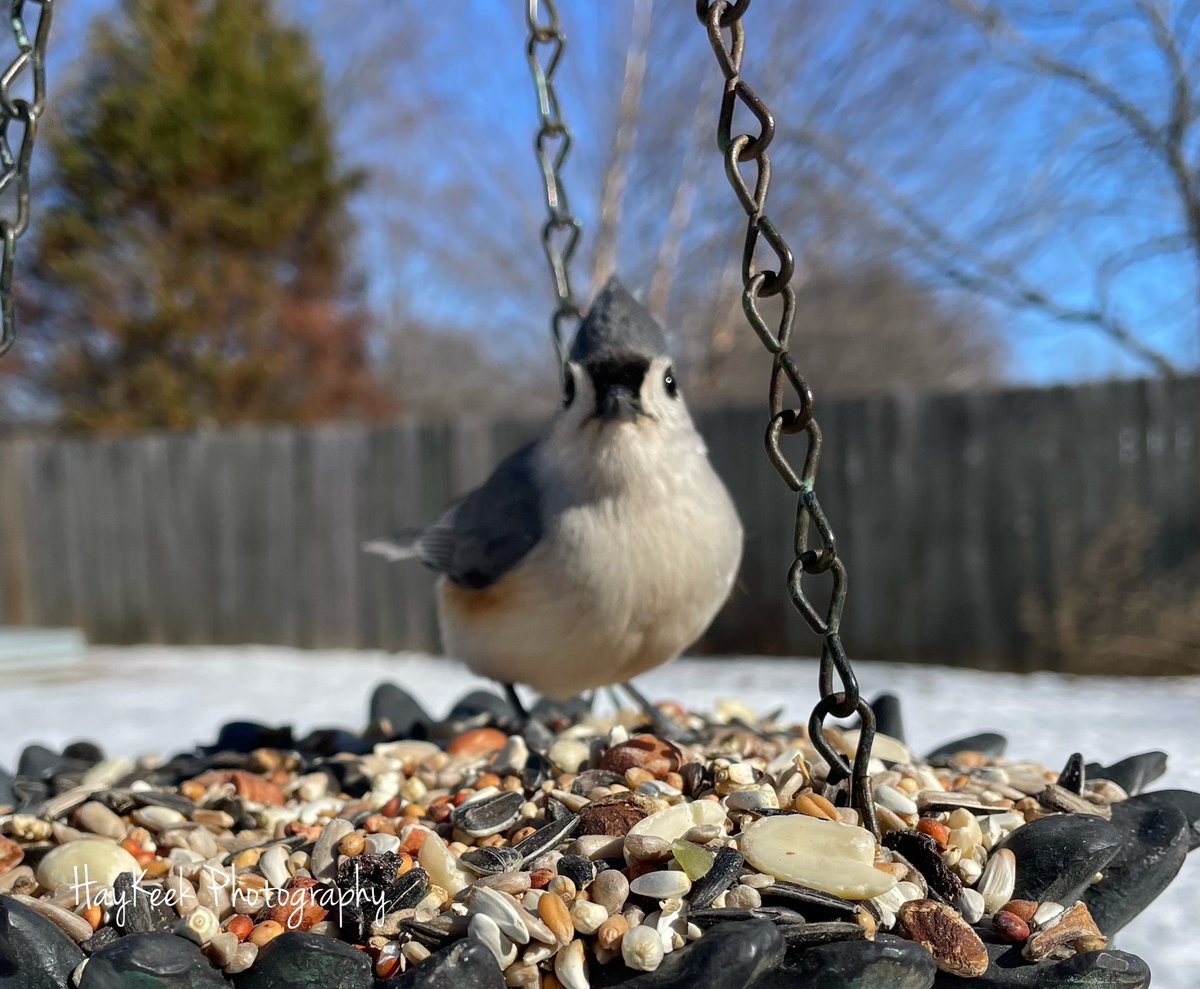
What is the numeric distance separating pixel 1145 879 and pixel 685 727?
1.03 metres

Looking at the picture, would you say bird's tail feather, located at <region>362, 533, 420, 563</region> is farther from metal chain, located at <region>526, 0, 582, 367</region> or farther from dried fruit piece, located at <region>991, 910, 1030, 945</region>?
dried fruit piece, located at <region>991, 910, 1030, 945</region>

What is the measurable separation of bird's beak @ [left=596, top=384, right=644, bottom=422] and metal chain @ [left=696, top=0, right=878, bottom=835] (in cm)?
47

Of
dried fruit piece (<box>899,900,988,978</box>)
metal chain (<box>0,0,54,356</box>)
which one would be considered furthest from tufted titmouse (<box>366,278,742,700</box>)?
metal chain (<box>0,0,54,356</box>)

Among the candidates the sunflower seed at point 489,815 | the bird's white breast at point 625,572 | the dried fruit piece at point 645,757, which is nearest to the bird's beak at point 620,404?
the bird's white breast at point 625,572

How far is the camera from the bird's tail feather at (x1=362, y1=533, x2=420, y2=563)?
280cm

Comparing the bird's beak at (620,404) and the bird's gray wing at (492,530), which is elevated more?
the bird's beak at (620,404)

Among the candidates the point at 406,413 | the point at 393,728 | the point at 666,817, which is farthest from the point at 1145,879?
the point at 406,413

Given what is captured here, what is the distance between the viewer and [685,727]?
234 cm

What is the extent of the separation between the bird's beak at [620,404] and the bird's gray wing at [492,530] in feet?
1.25

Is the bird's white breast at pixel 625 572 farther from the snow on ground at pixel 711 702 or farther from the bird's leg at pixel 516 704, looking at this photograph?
the snow on ground at pixel 711 702

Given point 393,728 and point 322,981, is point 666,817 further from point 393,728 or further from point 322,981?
point 393,728

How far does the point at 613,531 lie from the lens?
6.75 ft

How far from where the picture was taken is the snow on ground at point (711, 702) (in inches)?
103

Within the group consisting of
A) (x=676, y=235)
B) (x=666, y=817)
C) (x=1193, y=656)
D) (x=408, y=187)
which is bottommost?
(x=1193, y=656)
